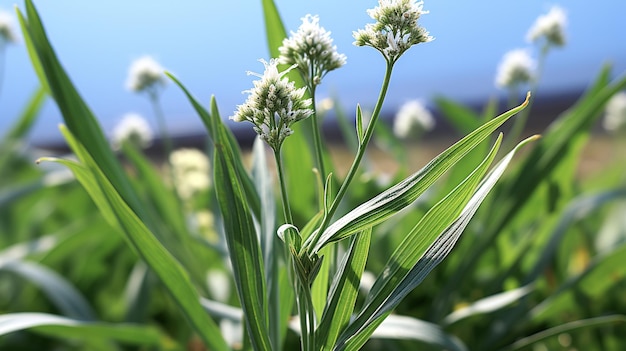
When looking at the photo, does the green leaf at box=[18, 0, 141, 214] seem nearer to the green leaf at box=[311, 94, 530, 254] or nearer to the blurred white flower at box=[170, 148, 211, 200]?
the green leaf at box=[311, 94, 530, 254]

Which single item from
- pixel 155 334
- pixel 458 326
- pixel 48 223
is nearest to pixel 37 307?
pixel 48 223

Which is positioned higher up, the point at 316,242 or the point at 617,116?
the point at 316,242

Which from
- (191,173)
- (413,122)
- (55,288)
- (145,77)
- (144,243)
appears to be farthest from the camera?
(191,173)

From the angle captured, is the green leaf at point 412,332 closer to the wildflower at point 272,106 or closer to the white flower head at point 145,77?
the wildflower at point 272,106

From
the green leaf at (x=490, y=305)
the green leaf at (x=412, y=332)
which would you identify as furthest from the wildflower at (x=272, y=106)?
the green leaf at (x=490, y=305)

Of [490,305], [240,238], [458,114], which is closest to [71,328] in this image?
[240,238]

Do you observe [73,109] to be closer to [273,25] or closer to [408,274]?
[273,25]

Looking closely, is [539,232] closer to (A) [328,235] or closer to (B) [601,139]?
(A) [328,235]

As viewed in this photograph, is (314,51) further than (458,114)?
No

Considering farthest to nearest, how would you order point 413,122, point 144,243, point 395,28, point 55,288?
point 413,122
point 55,288
point 144,243
point 395,28
